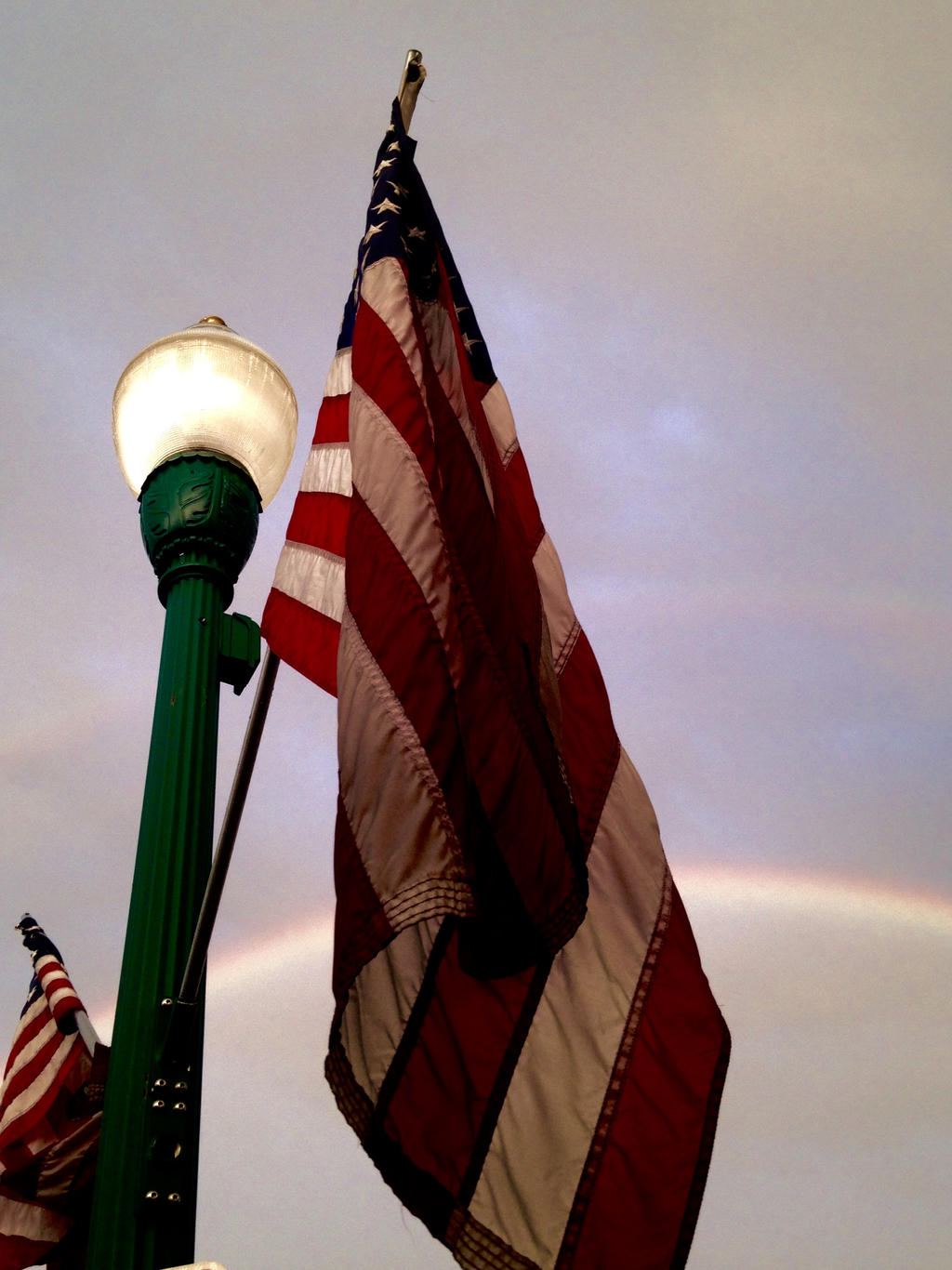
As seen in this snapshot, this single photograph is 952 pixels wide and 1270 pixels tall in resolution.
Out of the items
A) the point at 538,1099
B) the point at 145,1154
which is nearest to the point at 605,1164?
the point at 538,1099

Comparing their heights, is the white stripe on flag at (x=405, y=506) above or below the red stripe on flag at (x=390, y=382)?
below

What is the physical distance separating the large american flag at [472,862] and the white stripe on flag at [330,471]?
1 cm

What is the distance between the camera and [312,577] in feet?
14.9

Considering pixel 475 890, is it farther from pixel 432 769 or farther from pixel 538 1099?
pixel 538 1099

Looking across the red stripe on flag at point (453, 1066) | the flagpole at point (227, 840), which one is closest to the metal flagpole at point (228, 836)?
the flagpole at point (227, 840)

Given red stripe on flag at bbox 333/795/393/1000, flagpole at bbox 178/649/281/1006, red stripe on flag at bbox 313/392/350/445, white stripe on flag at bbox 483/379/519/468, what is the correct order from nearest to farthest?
red stripe on flag at bbox 333/795/393/1000, flagpole at bbox 178/649/281/1006, red stripe on flag at bbox 313/392/350/445, white stripe on flag at bbox 483/379/519/468

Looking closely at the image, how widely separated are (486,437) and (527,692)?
4.72ft

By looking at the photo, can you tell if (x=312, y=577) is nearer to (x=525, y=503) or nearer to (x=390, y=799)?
(x=525, y=503)

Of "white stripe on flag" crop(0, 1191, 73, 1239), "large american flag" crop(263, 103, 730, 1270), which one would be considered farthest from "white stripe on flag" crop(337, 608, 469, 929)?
"white stripe on flag" crop(0, 1191, 73, 1239)

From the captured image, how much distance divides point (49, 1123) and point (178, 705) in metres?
2.04

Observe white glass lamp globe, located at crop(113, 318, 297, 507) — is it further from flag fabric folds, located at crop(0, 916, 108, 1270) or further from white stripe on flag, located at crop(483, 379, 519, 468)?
flag fabric folds, located at crop(0, 916, 108, 1270)

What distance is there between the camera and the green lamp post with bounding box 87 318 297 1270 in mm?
3578

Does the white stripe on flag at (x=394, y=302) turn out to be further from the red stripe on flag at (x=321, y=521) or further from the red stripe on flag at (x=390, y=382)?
the red stripe on flag at (x=321, y=521)

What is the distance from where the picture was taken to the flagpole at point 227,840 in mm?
3836
